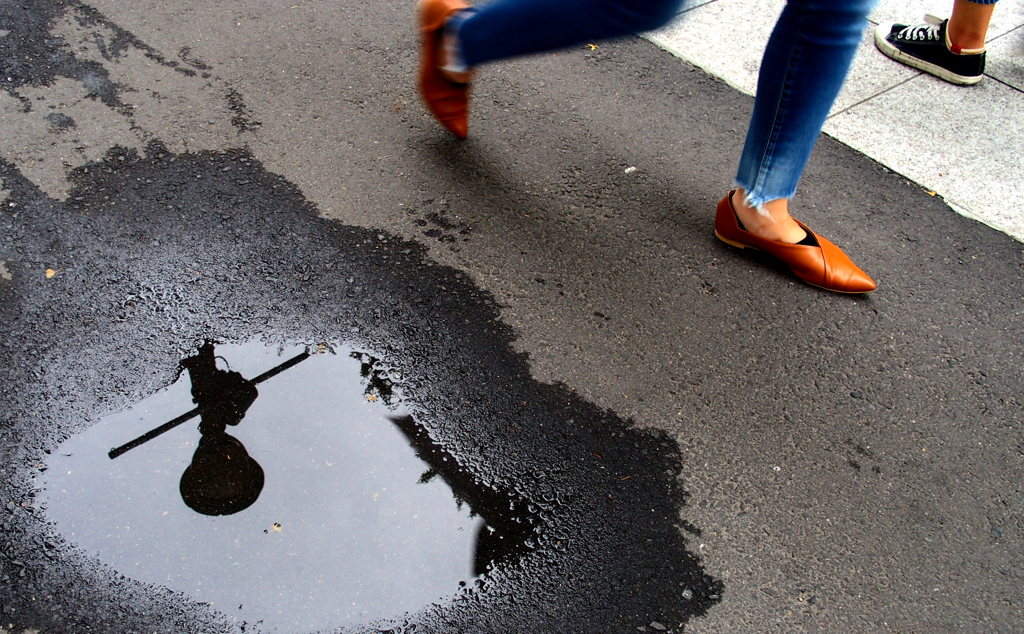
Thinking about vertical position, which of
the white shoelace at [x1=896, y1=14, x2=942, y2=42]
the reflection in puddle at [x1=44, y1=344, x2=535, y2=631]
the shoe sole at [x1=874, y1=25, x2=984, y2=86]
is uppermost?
the white shoelace at [x1=896, y1=14, x2=942, y2=42]

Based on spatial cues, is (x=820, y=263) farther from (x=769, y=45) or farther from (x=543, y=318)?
(x=543, y=318)

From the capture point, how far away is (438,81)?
10.4 feet

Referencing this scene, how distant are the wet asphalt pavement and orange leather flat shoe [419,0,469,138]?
18 centimetres

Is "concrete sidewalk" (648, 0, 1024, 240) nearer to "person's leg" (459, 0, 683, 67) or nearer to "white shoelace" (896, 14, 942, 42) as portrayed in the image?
"white shoelace" (896, 14, 942, 42)

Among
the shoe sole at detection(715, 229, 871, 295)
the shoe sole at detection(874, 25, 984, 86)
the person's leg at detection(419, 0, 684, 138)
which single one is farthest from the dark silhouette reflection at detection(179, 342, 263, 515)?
the shoe sole at detection(874, 25, 984, 86)

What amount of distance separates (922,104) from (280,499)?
3438 mm

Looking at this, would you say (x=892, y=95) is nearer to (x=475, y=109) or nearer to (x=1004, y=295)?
(x=1004, y=295)

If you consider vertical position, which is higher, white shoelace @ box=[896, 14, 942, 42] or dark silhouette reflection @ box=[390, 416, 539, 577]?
white shoelace @ box=[896, 14, 942, 42]

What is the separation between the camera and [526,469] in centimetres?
229

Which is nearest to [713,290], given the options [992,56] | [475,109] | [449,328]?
[449,328]

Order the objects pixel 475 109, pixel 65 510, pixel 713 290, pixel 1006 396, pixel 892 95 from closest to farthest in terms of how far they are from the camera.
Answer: pixel 65 510
pixel 1006 396
pixel 713 290
pixel 475 109
pixel 892 95

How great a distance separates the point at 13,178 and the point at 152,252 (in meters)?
0.70

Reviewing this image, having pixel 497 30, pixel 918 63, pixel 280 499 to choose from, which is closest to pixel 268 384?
pixel 280 499

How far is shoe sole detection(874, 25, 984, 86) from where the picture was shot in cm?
409
